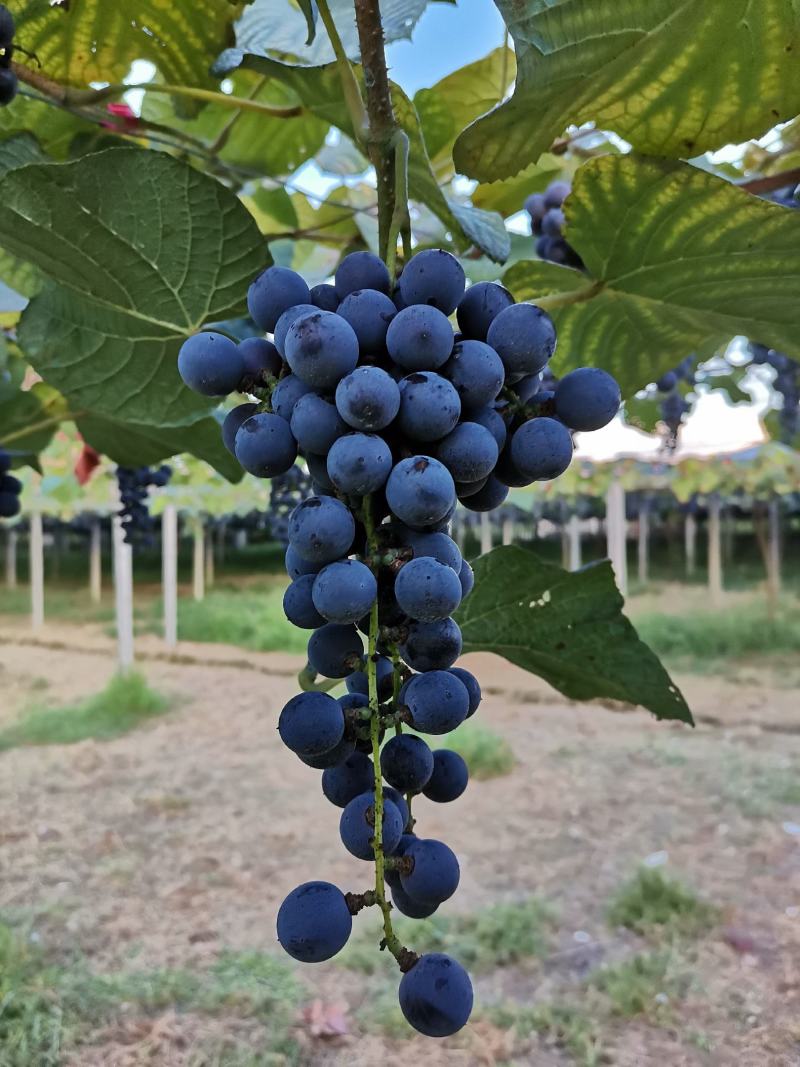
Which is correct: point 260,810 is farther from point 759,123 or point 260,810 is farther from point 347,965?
point 759,123

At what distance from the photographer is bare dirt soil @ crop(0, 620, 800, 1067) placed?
2.79 metres

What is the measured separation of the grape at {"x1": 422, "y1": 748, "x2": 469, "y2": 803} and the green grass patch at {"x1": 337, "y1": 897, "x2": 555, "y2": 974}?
270cm

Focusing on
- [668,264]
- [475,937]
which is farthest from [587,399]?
[475,937]

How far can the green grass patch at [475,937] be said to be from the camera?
10.6 feet

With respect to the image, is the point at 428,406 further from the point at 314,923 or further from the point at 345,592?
the point at 314,923

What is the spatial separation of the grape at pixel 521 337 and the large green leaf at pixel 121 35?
535 mm

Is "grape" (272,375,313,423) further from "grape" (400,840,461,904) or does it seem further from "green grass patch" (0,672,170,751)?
"green grass patch" (0,672,170,751)

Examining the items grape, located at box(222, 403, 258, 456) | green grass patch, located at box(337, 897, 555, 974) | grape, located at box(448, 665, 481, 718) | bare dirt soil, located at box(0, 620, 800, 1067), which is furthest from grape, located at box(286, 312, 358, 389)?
green grass patch, located at box(337, 897, 555, 974)

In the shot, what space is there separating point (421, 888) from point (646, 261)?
604 millimetres

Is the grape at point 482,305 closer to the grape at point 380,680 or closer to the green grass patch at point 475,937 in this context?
the grape at point 380,680

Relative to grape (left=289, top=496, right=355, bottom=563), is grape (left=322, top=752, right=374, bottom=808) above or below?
below

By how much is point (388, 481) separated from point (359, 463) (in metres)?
0.02

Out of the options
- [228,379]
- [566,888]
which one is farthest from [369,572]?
[566,888]

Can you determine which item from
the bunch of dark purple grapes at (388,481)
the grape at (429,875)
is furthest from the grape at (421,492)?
the grape at (429,875)
